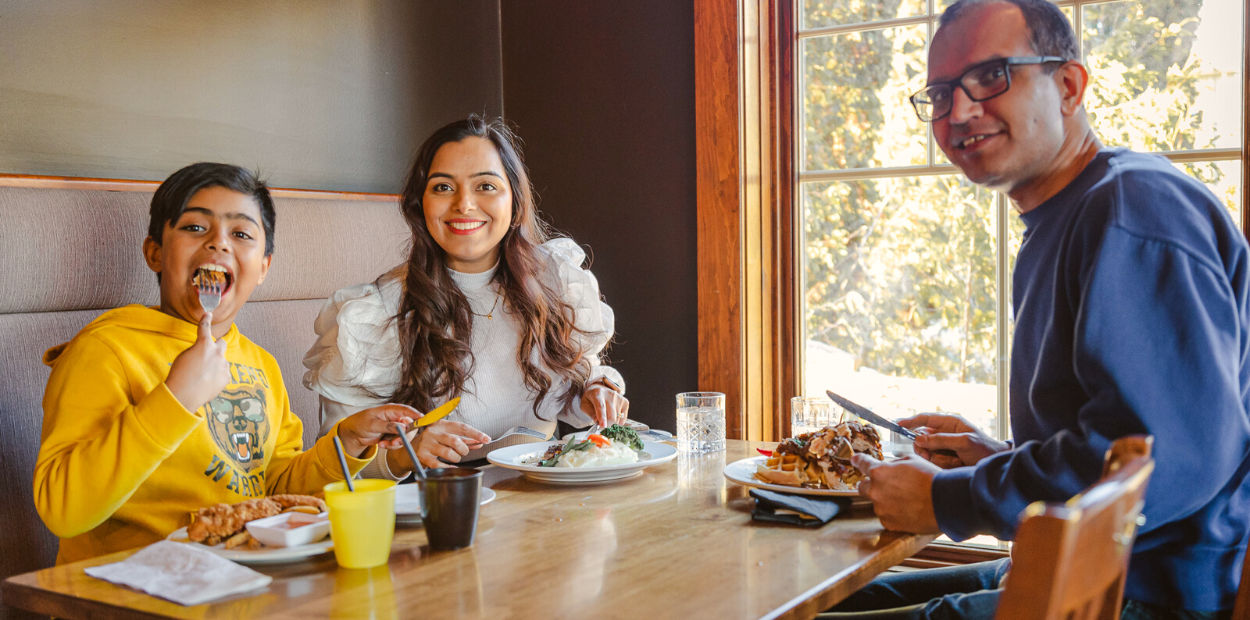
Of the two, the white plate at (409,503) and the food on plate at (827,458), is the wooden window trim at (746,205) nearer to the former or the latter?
the food on plate at (827,458)

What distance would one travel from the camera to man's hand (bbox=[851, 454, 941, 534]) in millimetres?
1242

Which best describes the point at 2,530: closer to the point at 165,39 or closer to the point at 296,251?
the point at 296,251

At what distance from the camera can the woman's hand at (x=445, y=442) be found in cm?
161

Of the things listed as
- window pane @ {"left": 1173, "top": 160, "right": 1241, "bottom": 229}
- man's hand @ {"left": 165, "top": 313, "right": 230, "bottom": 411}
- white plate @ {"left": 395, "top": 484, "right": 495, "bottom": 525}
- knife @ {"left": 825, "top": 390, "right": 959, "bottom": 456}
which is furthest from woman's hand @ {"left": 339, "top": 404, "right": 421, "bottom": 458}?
window pane @ {"left": 1173, "top": 160, "right": 1241, "bottom": 229}

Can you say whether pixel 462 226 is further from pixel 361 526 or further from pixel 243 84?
pixel 361 526

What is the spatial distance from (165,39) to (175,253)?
2.65ft

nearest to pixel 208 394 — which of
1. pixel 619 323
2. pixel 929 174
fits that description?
pixel 619 323

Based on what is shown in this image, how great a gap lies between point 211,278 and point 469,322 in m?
0.63

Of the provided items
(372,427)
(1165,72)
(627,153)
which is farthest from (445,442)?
(1165,72)

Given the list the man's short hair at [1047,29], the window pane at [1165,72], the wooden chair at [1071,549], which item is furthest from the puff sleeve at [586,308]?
the wooden chair at [1071,549]

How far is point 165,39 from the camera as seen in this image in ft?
7.27

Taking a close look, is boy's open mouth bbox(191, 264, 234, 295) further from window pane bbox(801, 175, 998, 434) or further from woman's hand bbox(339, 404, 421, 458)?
window pane bbox(801, 175, 998, 434)

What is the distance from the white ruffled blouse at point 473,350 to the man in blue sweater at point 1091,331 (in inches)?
39.0

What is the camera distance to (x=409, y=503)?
136cm
